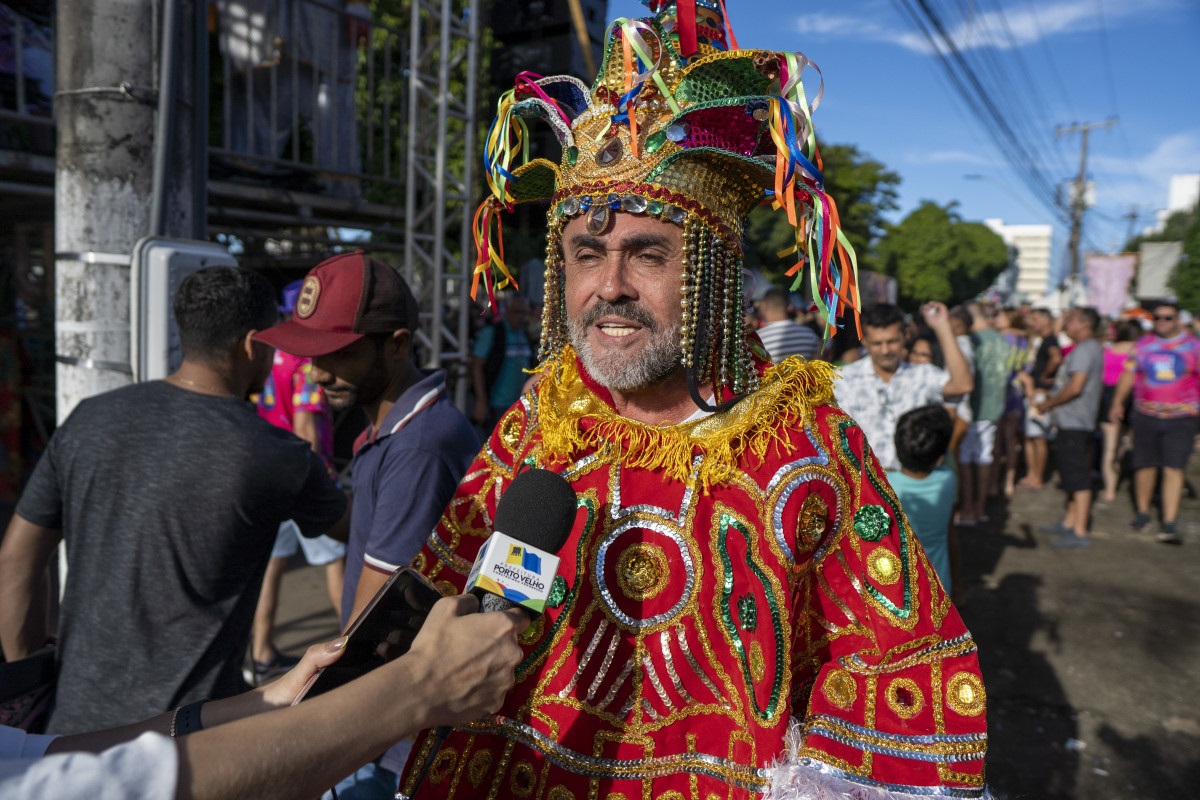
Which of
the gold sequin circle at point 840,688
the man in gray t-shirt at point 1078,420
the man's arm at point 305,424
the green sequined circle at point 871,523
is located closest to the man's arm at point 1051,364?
the man in gray t-shirt at point 1078,420

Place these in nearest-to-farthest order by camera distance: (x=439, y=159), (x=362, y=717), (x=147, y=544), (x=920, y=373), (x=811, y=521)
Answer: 1. (x=362, y=717)
2. (x=811, y=521)
3. (x=147, y=544)
4. (x=920, y=373)
5. (x=439, y=159)

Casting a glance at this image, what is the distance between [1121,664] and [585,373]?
15.6 feet

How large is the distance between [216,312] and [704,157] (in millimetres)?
1552

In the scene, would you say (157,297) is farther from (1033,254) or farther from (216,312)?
(1033,254)

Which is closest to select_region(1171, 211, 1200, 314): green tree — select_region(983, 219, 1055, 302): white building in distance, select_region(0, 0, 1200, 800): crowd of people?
select_region(0, 0, 1200, 800): crowd of people

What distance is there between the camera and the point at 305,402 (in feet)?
15.4

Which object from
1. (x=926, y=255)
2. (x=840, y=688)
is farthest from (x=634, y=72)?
(x=926, y=255)

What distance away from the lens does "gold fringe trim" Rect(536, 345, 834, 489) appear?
1.70 m

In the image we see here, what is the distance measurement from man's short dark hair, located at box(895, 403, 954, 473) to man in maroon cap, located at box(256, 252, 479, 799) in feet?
7.89

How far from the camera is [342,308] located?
8.37 ft

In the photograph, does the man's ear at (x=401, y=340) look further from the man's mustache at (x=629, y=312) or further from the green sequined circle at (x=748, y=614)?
the green sequined circle at (x=748, y=614)

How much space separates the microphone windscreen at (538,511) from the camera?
1.34m

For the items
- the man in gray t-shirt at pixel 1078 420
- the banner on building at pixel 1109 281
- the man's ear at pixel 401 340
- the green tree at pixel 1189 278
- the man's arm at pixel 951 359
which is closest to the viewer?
the man's ear at pixel 401 340

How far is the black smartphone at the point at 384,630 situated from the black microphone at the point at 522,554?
11cm
